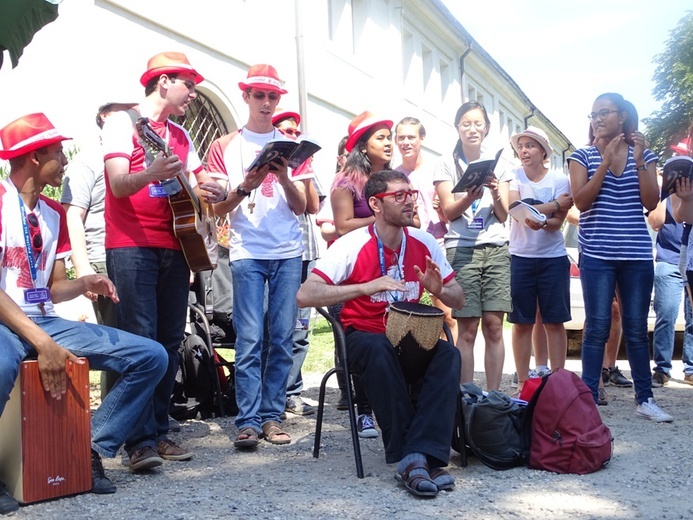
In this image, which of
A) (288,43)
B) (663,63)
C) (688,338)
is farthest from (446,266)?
(663,63)

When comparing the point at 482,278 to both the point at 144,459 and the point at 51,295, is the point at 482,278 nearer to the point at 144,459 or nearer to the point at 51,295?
the point at 144,459

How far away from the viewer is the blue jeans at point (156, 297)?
470cm

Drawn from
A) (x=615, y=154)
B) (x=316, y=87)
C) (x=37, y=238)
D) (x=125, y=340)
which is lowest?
(x=125, y=340)

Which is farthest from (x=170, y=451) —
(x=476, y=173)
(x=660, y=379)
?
(x=660, y=379)

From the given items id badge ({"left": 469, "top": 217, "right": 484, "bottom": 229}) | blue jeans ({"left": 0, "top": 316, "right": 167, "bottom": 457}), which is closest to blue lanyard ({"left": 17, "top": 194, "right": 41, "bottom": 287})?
blue jeans ({"left": 0, "top": 316, "right": 167, "bottom": 457})

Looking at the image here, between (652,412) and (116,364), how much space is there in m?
3.63

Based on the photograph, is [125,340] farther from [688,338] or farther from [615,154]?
[688,338]

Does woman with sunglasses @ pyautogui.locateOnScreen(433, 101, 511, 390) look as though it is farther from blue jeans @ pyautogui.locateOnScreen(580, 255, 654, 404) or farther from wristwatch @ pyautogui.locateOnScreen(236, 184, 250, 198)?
wristwatch @ pyautogui.locateOnScreen(236, 184, 250, 198)

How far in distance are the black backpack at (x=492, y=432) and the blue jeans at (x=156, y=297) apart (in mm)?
1687

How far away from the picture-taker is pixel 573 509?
376cm

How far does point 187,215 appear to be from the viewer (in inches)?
187

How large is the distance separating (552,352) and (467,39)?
73.5 feet

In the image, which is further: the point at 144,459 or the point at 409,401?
the point at 144,459

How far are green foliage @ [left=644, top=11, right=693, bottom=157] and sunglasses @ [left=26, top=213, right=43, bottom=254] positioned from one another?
185 ft
